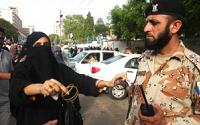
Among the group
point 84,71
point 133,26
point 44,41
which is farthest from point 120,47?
point 44,41

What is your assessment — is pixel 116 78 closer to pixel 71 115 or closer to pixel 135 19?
pixel 71 115

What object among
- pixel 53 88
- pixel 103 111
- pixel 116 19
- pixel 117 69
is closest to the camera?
pixel 53 88

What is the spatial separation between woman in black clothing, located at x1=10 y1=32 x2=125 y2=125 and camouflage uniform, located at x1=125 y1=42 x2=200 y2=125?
0.38m

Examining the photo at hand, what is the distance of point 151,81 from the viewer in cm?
345

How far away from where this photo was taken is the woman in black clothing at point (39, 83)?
11.3ft

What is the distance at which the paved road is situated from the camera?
10.5 meters

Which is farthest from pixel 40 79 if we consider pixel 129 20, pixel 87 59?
pixel 129 20

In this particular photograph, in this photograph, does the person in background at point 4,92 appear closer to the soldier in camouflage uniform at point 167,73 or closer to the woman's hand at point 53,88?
the soldier in camouflage uniform at point 167,73

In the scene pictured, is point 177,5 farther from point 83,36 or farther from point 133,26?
point 83,36

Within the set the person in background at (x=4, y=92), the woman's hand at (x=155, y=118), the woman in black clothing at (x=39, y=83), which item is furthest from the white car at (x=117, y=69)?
the woman's hand at (x=155, y=118)

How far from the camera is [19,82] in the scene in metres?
3.46

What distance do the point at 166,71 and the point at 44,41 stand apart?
3.97ft

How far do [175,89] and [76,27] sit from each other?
306 ft

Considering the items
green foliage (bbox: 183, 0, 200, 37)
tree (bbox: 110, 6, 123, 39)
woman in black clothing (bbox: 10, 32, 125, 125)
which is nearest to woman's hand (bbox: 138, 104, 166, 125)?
woman in black clothing (bbox: 10, 32, 125, 125)
